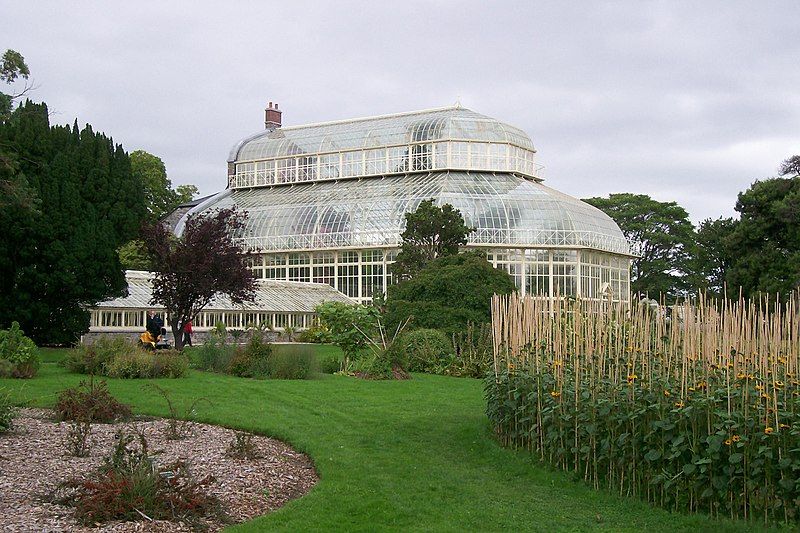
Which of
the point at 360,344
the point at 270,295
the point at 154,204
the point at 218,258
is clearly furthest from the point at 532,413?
the point at 154,204

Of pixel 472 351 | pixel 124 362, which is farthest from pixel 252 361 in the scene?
pixel 472 351

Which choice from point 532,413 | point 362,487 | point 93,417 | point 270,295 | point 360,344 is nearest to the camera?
point 362,487

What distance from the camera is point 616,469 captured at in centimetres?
876

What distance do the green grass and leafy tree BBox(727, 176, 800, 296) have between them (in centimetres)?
1900

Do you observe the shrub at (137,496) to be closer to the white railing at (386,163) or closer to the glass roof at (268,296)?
the glass roof at (268,296)

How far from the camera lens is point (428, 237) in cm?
3148

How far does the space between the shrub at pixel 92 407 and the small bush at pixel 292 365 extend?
717cm

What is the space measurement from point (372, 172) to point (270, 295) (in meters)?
12.6

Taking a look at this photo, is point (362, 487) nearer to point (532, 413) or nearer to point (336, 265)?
point (532, 413)

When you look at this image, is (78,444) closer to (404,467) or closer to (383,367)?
(404,467)

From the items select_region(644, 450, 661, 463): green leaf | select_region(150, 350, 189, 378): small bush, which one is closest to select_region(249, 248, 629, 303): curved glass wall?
select_region(150, 350, 189, 378): small bush

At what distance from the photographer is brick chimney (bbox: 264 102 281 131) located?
6253cm

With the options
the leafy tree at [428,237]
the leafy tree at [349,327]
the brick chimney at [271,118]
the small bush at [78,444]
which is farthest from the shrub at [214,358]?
the brick chimney at [271,118]

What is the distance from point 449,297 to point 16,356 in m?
11.5
